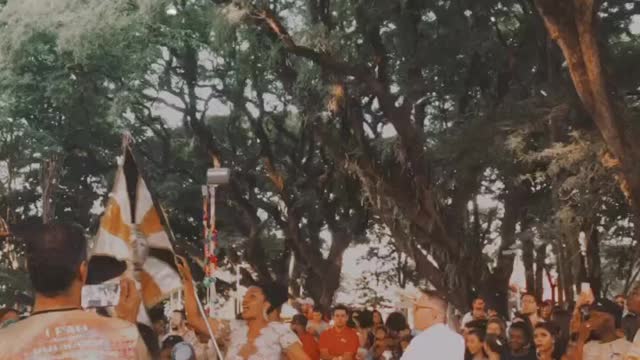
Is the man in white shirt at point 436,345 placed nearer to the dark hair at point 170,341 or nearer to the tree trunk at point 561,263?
the dark hair at point 170,341

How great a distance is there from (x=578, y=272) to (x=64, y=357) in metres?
13.9

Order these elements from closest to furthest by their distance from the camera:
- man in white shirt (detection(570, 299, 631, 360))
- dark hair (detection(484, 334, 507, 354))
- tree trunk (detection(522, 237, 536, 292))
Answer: man in white shirt (detection(570, 299, 631, 360))
dark hair (detection(484, 334, 507, 354))
tree trunk (detection(522, 237, 536, 292))

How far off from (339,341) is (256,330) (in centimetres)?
304

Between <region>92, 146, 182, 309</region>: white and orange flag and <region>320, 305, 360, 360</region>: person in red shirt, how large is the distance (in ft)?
13.2

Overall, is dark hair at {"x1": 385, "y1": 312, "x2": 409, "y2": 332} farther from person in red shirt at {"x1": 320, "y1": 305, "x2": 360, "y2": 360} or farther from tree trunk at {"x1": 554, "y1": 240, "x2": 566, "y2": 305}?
tree trunk at {"x1": 554, "y1": 240, "x2": 566, "y2": 305}

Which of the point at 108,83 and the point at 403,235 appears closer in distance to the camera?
the point at 403,235

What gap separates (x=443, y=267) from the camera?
18156 mm

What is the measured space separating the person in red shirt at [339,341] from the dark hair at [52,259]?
5661 millimetres

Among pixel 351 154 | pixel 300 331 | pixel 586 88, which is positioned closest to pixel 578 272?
pixel 351 154

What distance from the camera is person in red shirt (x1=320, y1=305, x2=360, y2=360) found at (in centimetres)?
910

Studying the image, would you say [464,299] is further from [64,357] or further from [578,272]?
[64,357]

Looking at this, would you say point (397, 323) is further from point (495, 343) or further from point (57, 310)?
point (57, 310)

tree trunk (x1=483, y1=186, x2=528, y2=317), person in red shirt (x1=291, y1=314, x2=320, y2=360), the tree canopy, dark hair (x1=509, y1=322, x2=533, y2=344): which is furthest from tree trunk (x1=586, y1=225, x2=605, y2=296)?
dark hair (x1=509, y1=322, x2=533, y2=344)

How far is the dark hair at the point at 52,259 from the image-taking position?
359 cm
